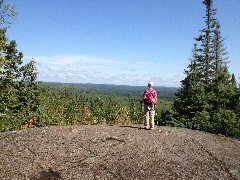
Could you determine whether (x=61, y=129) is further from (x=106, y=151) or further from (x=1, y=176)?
(x=1, y=176)

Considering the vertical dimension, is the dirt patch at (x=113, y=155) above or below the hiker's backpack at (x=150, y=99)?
below

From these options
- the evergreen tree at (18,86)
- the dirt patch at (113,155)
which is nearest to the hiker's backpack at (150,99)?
the dirt patch at (113,155)

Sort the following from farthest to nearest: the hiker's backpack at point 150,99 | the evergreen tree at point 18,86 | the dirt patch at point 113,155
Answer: the evergreen tree at point 18,86, the hiker's backpack at point 150,99, the dirt patch at point 113,155

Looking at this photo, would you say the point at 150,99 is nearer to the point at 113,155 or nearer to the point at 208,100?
the point at 113,155

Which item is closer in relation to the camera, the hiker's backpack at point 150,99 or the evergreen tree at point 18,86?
the hiker's backpack at point 150,99

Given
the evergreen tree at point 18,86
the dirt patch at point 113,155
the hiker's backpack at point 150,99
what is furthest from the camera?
the evergreen tree at point 18,86

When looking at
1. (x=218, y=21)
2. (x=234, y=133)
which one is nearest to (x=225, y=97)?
(x=234, y=133)

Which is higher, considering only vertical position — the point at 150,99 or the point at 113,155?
the point at 150,99

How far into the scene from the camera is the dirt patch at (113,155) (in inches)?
364

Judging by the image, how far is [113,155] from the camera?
10641 mm

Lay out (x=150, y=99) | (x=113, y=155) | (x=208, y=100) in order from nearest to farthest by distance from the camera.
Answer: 1. (x=113, y=155)
2. (x=150, y=99)
3. (x=208, y=100)

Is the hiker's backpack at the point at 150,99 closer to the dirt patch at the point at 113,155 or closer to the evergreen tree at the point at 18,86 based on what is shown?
the dirt patch at the point at 113,155

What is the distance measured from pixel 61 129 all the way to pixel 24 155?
3.82 m

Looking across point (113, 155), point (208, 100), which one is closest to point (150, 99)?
point (113, 155)
